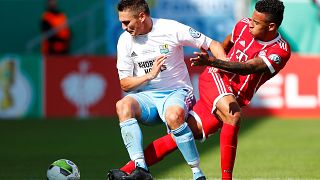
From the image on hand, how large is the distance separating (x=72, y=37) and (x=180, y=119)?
1647 centimetres

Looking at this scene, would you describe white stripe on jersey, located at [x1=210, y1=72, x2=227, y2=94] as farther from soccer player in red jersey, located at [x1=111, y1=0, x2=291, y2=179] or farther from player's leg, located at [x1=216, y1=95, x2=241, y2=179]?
player's leg, located at [x1=216, y1=95, x2=241, y2=179]

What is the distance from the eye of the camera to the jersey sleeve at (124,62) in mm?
9000

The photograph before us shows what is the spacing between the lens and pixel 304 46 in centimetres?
2191

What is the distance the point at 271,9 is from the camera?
8602mm

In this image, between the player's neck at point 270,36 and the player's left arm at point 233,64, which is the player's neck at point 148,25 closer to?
the player's left arm at point 233,64

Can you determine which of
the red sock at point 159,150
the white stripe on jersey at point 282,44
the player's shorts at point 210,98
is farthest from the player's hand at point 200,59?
the red sock at point 159,150

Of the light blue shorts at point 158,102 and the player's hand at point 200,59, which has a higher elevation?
the player's hand at point 200,59

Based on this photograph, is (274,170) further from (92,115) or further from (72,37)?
(72,37)

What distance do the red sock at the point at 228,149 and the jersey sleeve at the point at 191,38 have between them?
860mm

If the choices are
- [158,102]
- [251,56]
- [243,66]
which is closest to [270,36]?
[251,56]

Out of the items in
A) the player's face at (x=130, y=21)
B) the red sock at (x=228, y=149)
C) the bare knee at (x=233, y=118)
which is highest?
the player's face at (x=130, y=21)

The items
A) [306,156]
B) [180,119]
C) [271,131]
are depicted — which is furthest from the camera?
[271,131]

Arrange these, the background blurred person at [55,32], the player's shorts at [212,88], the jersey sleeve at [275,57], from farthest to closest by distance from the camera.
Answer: the background blurred person at [55,32]
the player's shorts at [212,88]
the jersey sleeve at [275,57]

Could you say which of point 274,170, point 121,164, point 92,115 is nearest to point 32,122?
point 92,115
